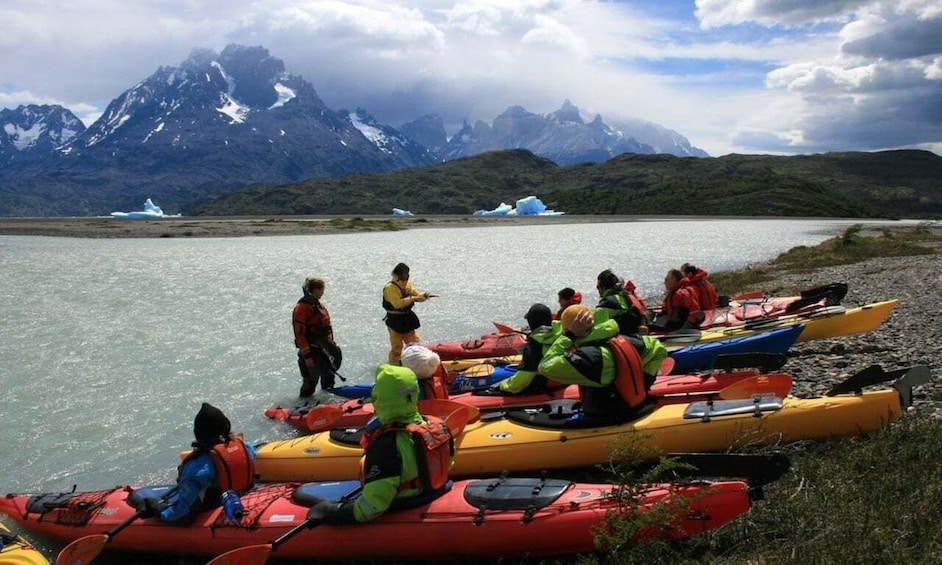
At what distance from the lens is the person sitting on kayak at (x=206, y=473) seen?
5750mm

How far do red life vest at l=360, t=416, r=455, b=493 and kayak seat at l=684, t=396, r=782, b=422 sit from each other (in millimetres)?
2626

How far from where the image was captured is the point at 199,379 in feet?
41.1

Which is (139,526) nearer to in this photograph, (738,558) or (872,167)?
(738,558)

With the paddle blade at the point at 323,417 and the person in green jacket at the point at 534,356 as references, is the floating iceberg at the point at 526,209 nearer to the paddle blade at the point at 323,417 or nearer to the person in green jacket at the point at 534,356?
the person in green jacket at the point at 534,356

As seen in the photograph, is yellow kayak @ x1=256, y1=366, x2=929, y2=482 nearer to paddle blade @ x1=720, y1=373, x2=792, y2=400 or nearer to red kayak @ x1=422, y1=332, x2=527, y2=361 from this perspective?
paddle blade @ x1=720, y1=373, x2=792, y2=400

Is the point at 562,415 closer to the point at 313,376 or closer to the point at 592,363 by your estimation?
the point at 592,363

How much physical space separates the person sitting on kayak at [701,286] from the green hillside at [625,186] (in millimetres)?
105441

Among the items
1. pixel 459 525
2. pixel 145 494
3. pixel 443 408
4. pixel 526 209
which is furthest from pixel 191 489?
pixel 526 209

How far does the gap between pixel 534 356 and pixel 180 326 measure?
12.3 meters

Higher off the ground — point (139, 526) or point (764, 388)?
point (764, 388)

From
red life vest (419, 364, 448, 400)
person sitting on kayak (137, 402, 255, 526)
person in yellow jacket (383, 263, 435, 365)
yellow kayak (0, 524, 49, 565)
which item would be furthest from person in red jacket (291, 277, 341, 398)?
yellow kayak (0, 524, 49, 565)

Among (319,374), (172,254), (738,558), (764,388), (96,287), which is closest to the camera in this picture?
(738,558)

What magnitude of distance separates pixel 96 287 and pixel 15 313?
17.8 ft

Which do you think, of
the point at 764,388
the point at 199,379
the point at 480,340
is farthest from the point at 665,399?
the point at 199,379
